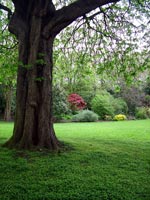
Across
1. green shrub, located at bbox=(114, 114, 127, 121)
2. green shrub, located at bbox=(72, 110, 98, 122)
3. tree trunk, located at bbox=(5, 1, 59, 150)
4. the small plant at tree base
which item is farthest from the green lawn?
the small plant at tree base

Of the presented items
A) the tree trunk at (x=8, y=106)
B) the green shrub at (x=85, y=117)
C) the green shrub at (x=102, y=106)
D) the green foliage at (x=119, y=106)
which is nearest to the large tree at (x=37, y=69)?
the tree trunk at (x=8, y=106)

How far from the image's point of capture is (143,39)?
8070 mm

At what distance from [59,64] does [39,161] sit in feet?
19.2

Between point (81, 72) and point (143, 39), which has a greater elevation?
point (143, 39)

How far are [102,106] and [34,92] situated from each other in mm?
16717

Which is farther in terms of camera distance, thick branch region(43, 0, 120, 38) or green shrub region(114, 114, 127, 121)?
green shrub region(114, 114, 127, 121)

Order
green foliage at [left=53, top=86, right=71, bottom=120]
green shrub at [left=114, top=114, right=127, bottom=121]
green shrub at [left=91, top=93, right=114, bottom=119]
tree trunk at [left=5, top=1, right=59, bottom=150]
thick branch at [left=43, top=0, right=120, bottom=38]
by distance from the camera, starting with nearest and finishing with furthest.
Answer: tree trunk at [left=5, top=1, right=59, bottom=150] → thick branch at [left=43, top=0, right=120, bottom=38] → green foliage at [left=53, top=86, right=71, bottom=120] → green shrub at [left=114, top=114, right=127, bottom=121] → green shrub at [left=91, top=93, right=114, bottom=119]

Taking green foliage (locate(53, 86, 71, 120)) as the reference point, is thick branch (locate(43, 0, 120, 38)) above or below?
above

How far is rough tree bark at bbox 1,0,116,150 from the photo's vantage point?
593 cm

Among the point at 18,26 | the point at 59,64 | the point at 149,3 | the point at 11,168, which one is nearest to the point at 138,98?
the point at 59,64

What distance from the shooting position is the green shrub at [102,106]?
2239 centimetres

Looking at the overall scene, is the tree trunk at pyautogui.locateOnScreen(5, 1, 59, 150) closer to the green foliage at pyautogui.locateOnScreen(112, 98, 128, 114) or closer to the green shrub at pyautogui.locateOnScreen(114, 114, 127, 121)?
the green shrub at pyautogui.locateOnScreen(114, 114, 127, 121)

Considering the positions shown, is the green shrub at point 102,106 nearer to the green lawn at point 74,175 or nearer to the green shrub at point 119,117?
the green shrub at point 119,117

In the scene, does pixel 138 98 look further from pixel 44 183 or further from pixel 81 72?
pixel 44 183
